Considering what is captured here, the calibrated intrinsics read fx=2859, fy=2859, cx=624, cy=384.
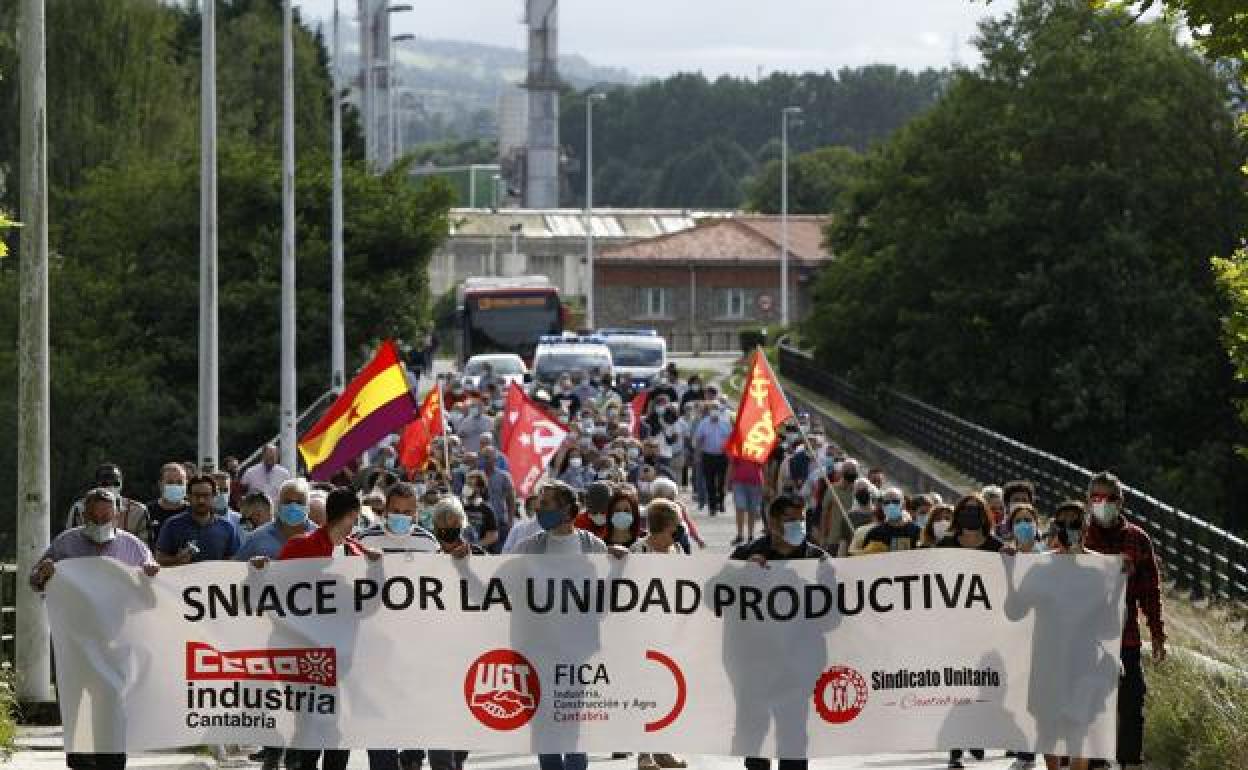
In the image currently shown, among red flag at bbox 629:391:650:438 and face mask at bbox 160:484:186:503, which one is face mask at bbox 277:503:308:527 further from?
red flag at bbox 629:391:650:438

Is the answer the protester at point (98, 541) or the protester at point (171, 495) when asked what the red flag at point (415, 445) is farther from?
the protester at point (98, 541)

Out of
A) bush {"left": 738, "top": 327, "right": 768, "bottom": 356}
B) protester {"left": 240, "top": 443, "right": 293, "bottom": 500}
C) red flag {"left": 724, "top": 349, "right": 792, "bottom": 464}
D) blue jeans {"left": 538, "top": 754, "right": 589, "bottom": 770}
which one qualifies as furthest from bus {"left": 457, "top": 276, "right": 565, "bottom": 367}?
blue jeans {"left": 538, "top": 754, "right": 589, "bottom": 770}

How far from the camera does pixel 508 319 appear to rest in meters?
74.4

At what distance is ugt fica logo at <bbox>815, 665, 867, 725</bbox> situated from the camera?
13.2 m

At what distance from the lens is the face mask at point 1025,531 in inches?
608

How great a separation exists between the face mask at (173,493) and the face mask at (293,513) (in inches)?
98.5

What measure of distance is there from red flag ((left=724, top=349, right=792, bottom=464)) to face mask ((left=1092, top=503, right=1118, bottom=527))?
11379mm

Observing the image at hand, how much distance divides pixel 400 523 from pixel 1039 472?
2355cm

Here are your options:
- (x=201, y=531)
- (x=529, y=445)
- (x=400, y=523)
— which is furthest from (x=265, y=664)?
(x=529, y=445)

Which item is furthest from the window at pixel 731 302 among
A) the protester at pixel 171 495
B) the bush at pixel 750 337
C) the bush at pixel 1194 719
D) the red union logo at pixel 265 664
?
the red union logo at pixel 265 664

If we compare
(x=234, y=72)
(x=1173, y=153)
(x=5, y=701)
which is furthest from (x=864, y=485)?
(x=234, y=72)

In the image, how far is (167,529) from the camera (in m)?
15.1

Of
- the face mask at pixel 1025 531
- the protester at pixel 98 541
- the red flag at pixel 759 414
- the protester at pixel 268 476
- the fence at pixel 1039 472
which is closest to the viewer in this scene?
the protester at pixel 98 541

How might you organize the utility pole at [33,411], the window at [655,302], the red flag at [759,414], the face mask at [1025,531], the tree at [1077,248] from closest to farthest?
the face mask at [1025,531] < the utility pole at [33,411] < the red flag at [759,414] < the tree at [1077,248] < the window at [655,302]
